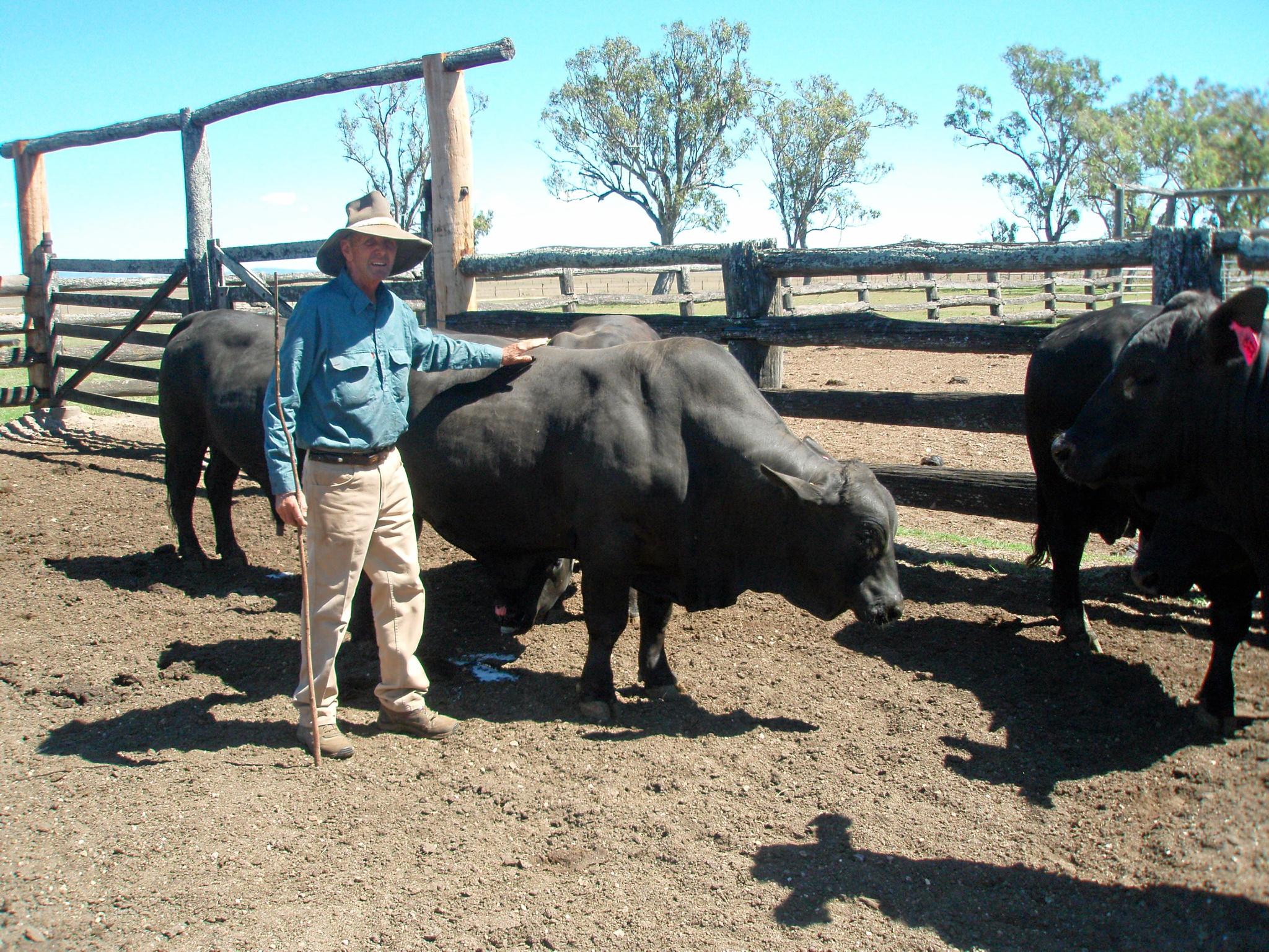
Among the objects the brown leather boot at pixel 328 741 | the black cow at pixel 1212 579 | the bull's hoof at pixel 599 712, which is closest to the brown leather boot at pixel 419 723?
the brown leather boot at pixel 328 741

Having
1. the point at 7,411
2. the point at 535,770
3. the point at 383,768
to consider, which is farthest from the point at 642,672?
the point at 7,411

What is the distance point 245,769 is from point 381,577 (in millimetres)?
940

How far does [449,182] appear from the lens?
8.40 meters

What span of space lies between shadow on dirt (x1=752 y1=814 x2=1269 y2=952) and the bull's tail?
2.68 meters

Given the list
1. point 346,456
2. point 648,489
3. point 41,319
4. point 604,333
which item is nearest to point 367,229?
point 346,456

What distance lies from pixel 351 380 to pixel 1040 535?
3.95 metres

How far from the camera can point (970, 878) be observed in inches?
138

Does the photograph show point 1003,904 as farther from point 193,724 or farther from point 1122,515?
point 193,724

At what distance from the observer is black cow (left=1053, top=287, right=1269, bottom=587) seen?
11.6 ft

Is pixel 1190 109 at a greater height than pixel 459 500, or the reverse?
pixel 1190 109

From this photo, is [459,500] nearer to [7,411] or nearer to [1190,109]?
[1190,109]

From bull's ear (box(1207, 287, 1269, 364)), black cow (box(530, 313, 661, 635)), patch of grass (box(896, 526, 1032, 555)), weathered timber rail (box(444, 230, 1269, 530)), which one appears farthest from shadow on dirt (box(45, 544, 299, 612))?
bull's ear (box(1207, 287, 1269, 364))

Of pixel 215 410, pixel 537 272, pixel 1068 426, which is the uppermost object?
pixel 537 272

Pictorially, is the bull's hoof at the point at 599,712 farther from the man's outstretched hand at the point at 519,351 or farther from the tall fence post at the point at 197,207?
the tall fence post at the point at 197,207
